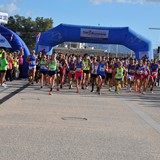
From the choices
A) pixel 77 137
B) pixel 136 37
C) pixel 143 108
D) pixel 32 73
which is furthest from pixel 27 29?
pixel 77 137

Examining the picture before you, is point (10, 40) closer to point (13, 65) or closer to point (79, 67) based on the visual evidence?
point (13, 65)

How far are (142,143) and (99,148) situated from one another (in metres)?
1.01

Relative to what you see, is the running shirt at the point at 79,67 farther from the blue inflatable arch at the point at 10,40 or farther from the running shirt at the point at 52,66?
the blue inflatable arch at the point at 10,40

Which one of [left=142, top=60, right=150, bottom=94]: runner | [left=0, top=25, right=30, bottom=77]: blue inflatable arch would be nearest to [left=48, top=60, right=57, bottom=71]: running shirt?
[left=142, top=60, right=150, bottom=94]: runner

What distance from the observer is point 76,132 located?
7.76 metres

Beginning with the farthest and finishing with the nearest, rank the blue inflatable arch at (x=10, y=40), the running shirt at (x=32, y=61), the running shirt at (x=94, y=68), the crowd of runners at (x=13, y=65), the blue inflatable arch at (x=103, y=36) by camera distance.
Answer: the blue inflatable arch at (x=103, y=36)
the blue inflatable arch at (x=10, y=40)
the crowd of runners at (x=13, y=65)
the running shirt at (x=32, y=61)
the running shirt at (x=94, y=68)

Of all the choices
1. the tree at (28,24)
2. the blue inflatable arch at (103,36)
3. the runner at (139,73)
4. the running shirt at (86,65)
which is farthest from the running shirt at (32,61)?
the tree at (28,24)

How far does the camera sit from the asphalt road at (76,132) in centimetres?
603

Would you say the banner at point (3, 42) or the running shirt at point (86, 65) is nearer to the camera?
the running shirt at point (86, 65)

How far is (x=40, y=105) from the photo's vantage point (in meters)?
11.9

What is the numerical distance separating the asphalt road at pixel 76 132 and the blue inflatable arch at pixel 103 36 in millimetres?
14766

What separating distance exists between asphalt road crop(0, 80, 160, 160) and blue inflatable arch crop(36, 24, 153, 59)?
14766 millimetres

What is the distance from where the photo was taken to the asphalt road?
6.03m

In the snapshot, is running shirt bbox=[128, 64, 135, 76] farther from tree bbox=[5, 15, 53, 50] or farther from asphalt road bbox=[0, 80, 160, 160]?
tree bbox=[5, 15, 53, 50]
